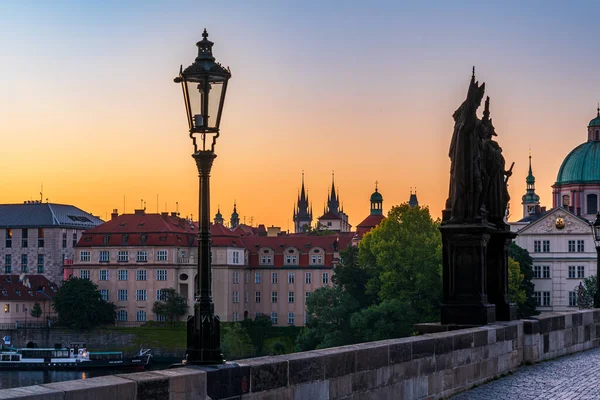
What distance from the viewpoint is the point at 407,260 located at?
88.7 meters

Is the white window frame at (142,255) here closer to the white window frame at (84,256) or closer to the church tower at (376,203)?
the white window frame at (84,256)

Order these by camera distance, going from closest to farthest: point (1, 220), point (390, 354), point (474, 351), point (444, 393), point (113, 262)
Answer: point (390, 354) → point (444, 393) → point (474, 351) → point (113, 262) → point (1, 220)

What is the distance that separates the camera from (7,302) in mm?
146625

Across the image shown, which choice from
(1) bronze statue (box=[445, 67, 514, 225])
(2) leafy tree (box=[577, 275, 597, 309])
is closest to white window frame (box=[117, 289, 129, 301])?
(2) leafy tree (box=[577, 275, 597, 309])

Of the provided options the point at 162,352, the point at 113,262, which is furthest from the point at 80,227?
Answer: the point at 162,352

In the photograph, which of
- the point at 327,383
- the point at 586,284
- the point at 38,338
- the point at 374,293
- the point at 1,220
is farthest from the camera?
the point at 1,220

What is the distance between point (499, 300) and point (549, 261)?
107 metres

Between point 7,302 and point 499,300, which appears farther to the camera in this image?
point 7,302

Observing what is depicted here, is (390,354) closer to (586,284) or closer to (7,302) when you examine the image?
(586,284)

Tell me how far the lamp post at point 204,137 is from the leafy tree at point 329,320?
3027 inches

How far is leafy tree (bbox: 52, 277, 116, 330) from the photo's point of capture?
13925 cm

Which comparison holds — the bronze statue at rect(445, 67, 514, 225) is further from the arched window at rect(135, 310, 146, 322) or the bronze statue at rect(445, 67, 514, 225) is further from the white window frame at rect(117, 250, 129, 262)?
the white window frame at rect(117, 250, 129, 262)

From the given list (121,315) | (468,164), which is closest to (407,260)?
(121,315)

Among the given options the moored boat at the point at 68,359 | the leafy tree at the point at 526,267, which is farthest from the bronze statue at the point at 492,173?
the moored boat at the point at 68,359
